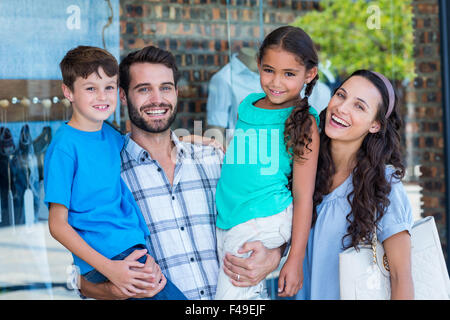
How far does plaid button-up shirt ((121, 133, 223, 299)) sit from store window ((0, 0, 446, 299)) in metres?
0.92

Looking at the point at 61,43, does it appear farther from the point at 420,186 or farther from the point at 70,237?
the point at 420,186

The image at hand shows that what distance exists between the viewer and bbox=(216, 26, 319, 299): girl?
2.02m

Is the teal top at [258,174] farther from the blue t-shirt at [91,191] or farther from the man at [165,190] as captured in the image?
the blue t-shirt at [91,191]

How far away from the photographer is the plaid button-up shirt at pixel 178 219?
2102mm

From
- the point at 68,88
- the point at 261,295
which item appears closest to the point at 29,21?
the point at 68,88

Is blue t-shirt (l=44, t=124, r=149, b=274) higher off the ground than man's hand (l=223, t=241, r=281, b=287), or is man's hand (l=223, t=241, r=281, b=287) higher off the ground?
blue t-shirt (l=44, t=124, r=149, b=274)

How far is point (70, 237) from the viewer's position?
1.83m

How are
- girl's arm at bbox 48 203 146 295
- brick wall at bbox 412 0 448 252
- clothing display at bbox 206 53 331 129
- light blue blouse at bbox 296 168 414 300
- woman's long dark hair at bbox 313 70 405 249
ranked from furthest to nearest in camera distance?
brick wall at bbox 412 0 448 252, clothing display at bbox 206 53 331 129, light blue blouse at bbox 296 168 414 300, woman's long dark hair at bbox 313 70 405 249, girl's arm at bbox 48 203 146 295

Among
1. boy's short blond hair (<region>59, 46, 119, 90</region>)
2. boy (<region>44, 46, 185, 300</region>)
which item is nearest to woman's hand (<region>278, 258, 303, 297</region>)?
boy (<region>44, 46, 185, 300</region>)

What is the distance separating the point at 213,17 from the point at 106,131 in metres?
1.64

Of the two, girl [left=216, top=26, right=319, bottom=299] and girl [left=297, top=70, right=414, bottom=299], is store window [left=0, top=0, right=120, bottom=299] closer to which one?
girl [left=216, top=26, right=319, bottom=299]

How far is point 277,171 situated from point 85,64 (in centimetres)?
80

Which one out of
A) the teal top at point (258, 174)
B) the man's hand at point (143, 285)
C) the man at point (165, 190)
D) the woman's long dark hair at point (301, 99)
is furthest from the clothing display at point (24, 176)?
the woman's long dark hair at point (301, 99)

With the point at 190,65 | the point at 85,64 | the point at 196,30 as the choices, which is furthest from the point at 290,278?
the point at 196,30
